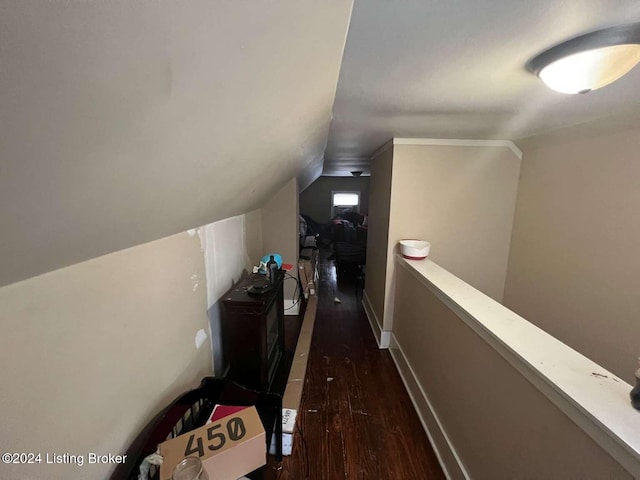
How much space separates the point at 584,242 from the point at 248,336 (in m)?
2.33

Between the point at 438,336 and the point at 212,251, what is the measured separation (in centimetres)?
156

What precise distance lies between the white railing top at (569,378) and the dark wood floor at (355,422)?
0.94m

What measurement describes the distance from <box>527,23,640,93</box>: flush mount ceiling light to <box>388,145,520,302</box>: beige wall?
1.40 meters

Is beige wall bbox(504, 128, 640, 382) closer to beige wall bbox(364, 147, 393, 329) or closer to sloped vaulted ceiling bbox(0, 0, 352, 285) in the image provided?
beige wall bbox(364, 147, 393, 329)

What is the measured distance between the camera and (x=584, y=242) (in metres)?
1.82

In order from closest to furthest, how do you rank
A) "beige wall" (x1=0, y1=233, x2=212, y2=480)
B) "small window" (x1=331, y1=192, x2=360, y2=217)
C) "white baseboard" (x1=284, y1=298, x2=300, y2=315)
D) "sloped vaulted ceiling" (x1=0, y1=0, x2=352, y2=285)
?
"sloped vaulted ceiling" (x1=0, y1=0, x2=352, y2=285), "beige wall" (x1=0, y1=233, x2=212, y2=480), "white baseboard" (x1=284, y1=298, x2=300, y2=315), "small window" (x1=331, y1=192, x2=360, y2=217)

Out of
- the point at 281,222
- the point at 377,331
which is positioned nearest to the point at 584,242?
the point at 377,331

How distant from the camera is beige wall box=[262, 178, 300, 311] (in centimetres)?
324

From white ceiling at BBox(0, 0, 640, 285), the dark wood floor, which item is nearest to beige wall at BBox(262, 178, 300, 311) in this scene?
the dark wood floor

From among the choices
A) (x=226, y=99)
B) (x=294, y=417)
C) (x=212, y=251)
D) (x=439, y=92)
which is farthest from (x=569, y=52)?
(x=294, y=417)

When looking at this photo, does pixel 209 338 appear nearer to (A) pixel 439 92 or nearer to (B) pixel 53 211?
(B) pixel 53 211

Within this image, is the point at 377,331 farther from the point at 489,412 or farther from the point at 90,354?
the point at 90,354

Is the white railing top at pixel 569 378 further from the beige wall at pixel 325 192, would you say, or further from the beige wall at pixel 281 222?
the beige wall at pixel 325 192

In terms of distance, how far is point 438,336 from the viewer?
Result: 171 centimetres
